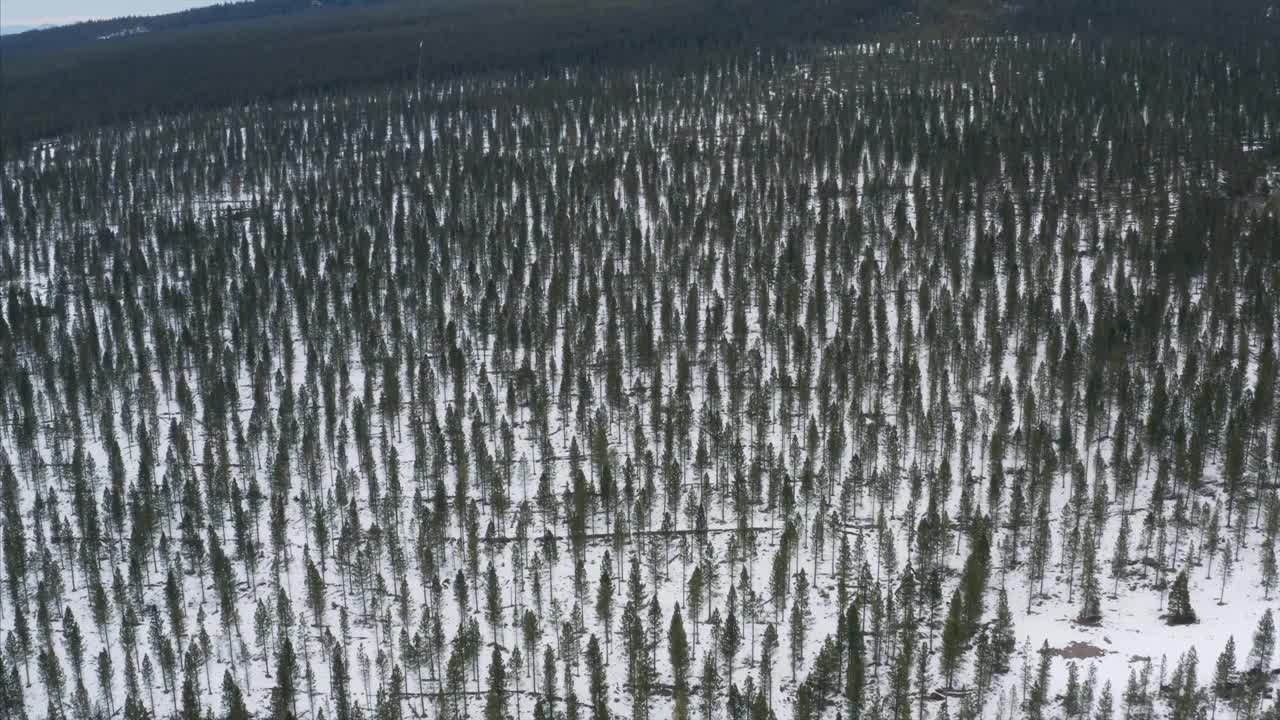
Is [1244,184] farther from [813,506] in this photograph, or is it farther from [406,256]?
[406,256]

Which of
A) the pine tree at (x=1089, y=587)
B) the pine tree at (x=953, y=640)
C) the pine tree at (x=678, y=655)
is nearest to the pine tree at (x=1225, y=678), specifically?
the pine tree at (x=1089, y=587)

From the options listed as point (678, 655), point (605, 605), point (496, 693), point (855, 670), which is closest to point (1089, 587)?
point (855, 670)

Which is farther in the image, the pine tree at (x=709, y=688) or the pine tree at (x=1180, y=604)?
the pine tree at (x=1180, y=604)

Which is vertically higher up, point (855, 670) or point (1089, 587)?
point (1089, 587)

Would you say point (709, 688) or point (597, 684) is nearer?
point (709, 688)

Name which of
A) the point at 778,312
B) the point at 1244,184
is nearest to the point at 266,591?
the point at 778,312

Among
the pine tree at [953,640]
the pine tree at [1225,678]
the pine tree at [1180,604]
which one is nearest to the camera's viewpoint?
the pine tree at [1225,678]

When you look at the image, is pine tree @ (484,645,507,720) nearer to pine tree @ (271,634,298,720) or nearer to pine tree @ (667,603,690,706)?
pine tree @ (667,603,690,706)

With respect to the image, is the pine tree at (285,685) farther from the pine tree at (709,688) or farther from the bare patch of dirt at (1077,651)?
the bare patch of dirt at (1077,651)

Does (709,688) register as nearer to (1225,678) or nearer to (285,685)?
(285,685)
